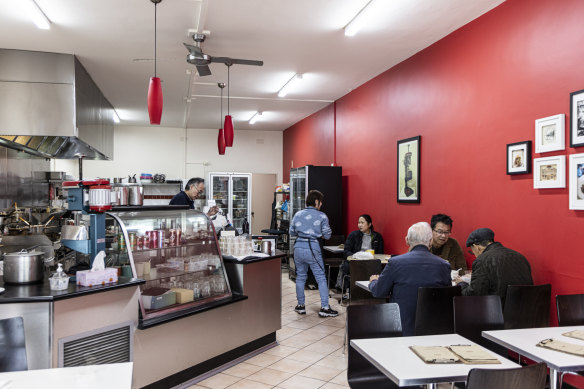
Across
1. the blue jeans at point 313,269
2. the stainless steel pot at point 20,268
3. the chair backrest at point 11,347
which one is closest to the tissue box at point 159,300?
the stainless steel pot at point 20,268

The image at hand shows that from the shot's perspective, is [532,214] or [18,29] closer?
[532,214]

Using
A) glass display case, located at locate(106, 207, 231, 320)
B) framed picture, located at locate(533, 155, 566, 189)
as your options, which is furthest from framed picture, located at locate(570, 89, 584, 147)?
glass display case, located at locate(106, 207, 231, 320)

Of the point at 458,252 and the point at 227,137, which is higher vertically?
the point at 227,137

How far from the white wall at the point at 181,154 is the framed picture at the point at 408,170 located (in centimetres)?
638

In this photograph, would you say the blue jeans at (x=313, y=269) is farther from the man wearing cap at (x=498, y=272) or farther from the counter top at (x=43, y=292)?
the counter top at (x=43, y=292)

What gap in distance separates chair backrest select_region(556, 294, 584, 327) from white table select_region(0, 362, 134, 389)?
267 centimetres

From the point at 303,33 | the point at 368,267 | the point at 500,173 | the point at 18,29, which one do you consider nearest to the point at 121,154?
the point at 18,29

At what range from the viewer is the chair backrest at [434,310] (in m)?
3.15

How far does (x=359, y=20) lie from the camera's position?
4.27m

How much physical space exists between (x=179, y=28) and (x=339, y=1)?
175 centimetres

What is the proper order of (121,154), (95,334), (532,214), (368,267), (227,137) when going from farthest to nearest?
(121,154) < (227,137) < (368,267) < (532,214) < (95,334)

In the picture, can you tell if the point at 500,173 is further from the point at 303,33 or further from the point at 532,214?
the point at 303,33

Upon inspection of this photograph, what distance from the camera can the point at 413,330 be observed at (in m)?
3.21

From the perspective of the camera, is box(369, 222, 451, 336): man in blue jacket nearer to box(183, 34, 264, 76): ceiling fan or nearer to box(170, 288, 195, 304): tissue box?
box(170, 288, 195, 304): tissue box
